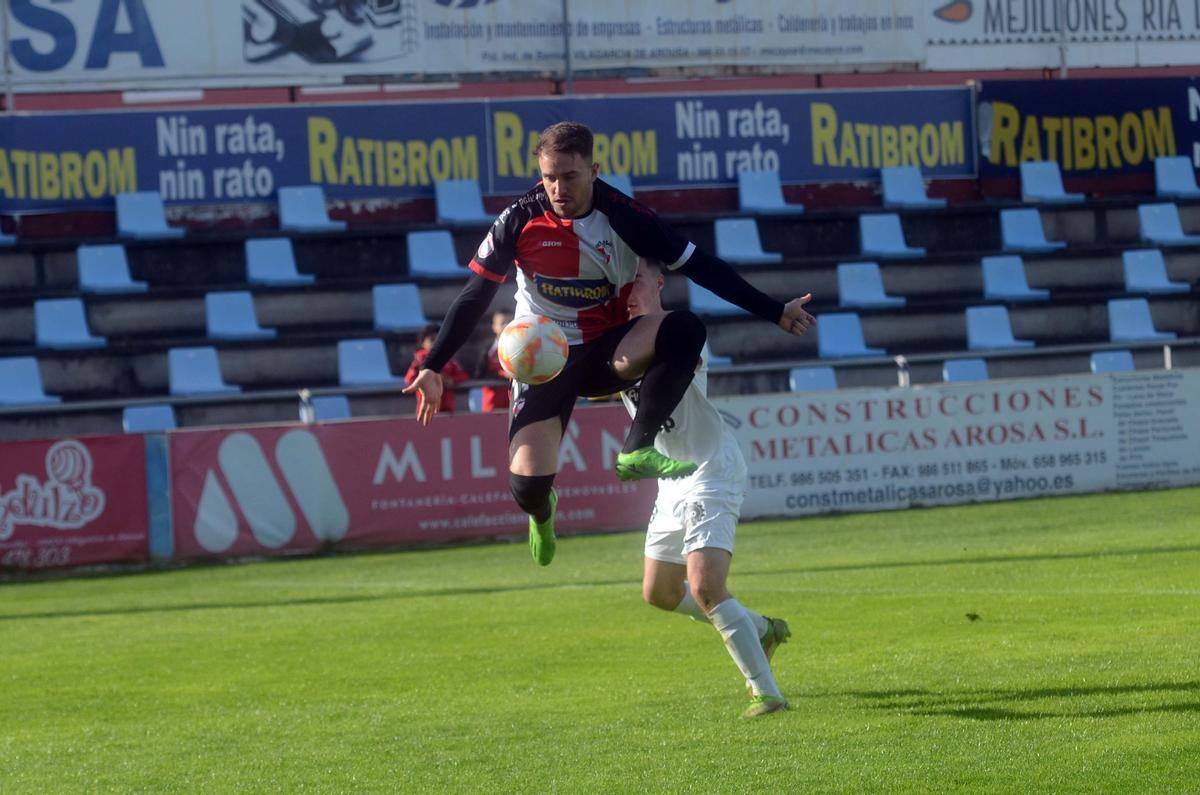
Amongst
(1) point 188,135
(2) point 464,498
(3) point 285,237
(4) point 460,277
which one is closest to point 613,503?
(2) point 464,498

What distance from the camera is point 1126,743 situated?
19.6ft

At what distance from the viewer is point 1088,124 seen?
22.5 metres

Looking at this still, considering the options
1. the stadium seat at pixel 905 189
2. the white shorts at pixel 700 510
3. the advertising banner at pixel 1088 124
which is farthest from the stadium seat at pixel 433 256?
the white shorts at pixel 700 510

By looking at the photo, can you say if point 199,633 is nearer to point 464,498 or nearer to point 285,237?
point 464,498

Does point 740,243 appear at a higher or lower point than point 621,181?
lower

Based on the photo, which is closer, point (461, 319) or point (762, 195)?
point (461, 319)

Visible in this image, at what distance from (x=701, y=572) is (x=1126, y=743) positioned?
1.84 m

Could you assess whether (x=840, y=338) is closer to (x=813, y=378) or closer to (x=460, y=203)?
(x=813, y=378)

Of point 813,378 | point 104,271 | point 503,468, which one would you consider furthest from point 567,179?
point 104,271

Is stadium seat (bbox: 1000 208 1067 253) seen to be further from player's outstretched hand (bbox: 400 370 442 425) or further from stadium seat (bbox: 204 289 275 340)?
player's outstretched hand (bbox: 400 370 442 425)

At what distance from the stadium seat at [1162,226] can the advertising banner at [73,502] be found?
13359 millimetres

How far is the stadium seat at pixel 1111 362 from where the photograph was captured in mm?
19812

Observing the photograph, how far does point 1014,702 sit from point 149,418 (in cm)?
1218

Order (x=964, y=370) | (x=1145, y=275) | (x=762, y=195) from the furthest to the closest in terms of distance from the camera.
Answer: (x=1145, y=275)
(x=762, y=195)
(x=964, y=370)
